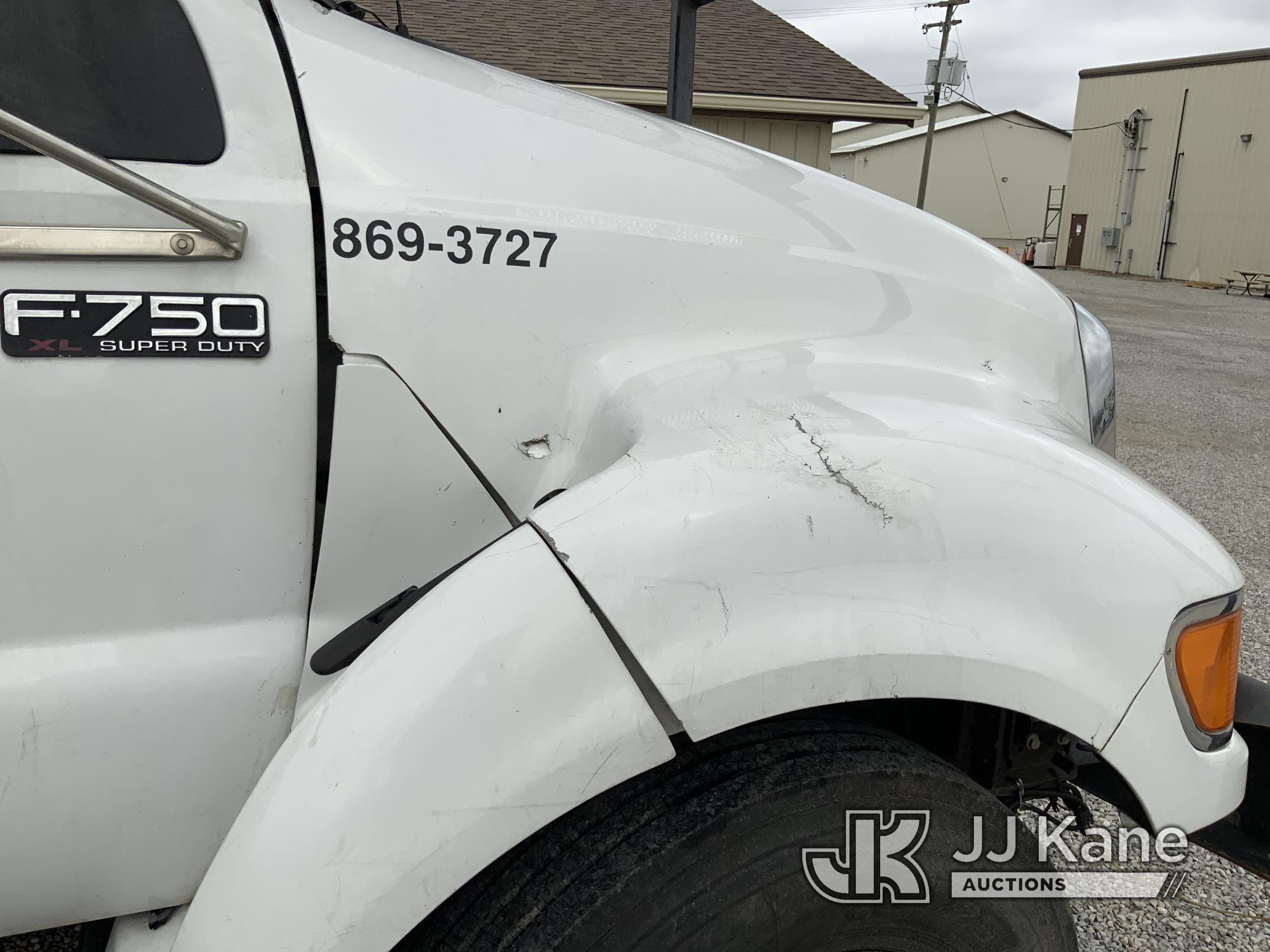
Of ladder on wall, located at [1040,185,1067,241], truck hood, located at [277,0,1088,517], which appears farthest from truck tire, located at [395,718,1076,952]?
ladder on wall, located at [1040,185,1067,241]

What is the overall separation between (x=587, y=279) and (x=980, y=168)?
173 ft

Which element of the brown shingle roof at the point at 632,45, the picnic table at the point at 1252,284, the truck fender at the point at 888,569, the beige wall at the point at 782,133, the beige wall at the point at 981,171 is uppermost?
the beige wall at the point at 981,171

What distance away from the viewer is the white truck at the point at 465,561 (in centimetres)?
109

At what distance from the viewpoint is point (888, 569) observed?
1.22 m

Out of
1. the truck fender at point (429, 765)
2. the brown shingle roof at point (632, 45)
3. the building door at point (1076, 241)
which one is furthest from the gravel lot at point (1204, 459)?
the building door at point (1076, 241)

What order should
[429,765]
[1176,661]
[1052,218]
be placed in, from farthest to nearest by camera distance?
[1052,218] → [1176,661] → [429,765]

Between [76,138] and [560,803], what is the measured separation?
1.03 m

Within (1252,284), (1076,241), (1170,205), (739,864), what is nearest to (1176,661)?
(739,864)

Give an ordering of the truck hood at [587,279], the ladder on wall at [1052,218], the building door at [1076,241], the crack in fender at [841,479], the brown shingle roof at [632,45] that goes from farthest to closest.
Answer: the ladder on wall at [1052,218] → the building door at [1076,241] → the brown shingle roof at [632,45] → the truck hood at [587,279] → the crack in fender at [841,479]

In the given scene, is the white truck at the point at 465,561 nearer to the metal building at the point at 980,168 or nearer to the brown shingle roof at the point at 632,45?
the brown shingle roof at the point at 632,45

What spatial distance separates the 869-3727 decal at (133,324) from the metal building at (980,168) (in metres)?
48.6

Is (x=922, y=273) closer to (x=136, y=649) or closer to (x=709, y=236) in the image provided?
(x=709, y=236)

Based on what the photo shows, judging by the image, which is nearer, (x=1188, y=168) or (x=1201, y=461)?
(x=1201, y=461)

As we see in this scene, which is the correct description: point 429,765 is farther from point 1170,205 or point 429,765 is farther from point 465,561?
point 1170,205
